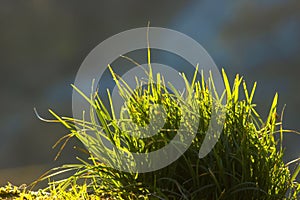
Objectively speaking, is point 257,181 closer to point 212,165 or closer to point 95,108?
point 212,165

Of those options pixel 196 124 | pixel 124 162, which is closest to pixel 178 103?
pixel 196 124

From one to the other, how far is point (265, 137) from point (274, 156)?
0.05 m

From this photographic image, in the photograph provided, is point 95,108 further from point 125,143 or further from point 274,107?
point 274,107

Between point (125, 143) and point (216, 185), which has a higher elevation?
point (125, 143)

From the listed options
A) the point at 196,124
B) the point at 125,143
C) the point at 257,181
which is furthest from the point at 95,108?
the point at 257,181

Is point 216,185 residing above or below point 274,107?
below

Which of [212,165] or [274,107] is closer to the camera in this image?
[212,165]

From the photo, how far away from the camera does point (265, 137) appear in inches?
42.3

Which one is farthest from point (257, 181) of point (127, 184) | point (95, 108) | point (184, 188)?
point (95, 108)

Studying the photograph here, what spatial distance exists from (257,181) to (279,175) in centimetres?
7

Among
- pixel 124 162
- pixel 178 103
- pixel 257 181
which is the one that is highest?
pixel 178 103

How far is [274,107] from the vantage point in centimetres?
109

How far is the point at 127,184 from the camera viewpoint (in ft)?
3.33

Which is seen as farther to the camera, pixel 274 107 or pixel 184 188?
pixel 274 107
